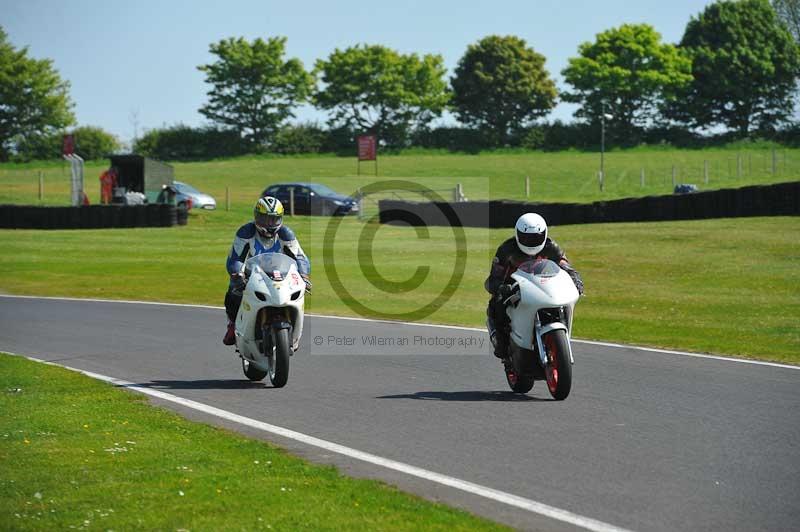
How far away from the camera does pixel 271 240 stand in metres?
A: 10.9

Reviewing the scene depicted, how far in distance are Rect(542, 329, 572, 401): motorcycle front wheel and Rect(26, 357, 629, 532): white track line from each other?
7.66 ft

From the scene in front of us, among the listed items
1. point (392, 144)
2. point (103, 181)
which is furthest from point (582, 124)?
point (103, 181)

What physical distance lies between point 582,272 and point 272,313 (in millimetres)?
14497

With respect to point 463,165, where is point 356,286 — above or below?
below

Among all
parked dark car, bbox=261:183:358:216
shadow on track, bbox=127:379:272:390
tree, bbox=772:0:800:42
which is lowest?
shadow on track, bbox=127:379:272:390

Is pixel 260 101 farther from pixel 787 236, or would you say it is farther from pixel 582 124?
pixel 787 236

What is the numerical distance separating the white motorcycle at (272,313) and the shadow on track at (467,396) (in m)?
1.09

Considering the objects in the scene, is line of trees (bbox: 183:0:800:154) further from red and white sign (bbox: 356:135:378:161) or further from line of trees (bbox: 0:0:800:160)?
red and white sign (bbox: 356:135:378:161)

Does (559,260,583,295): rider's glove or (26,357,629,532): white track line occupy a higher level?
(559,260,583,295): rider's glove

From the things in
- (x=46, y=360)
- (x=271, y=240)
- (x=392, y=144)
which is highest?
(x=392, y=144)

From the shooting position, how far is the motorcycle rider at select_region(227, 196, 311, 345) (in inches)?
422

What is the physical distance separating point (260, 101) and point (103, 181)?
49570mm

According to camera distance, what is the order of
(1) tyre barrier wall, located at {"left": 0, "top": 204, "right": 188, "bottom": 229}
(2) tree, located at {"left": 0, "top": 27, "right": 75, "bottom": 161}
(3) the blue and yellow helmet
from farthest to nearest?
(2) tree, located at {"left": 0, "top": 27, "right": 75, "bottom": 161}, (1) tyre barrier wall, located at {"left": 0, "top": 204, "right": 188, "bottom": 229}, (3) the blue and yellow helmet

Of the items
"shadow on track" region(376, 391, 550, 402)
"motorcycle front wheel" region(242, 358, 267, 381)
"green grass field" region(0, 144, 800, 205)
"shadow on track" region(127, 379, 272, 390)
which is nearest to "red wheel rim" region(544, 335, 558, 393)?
"shadow on track" region(376, 391, 550, 402)
